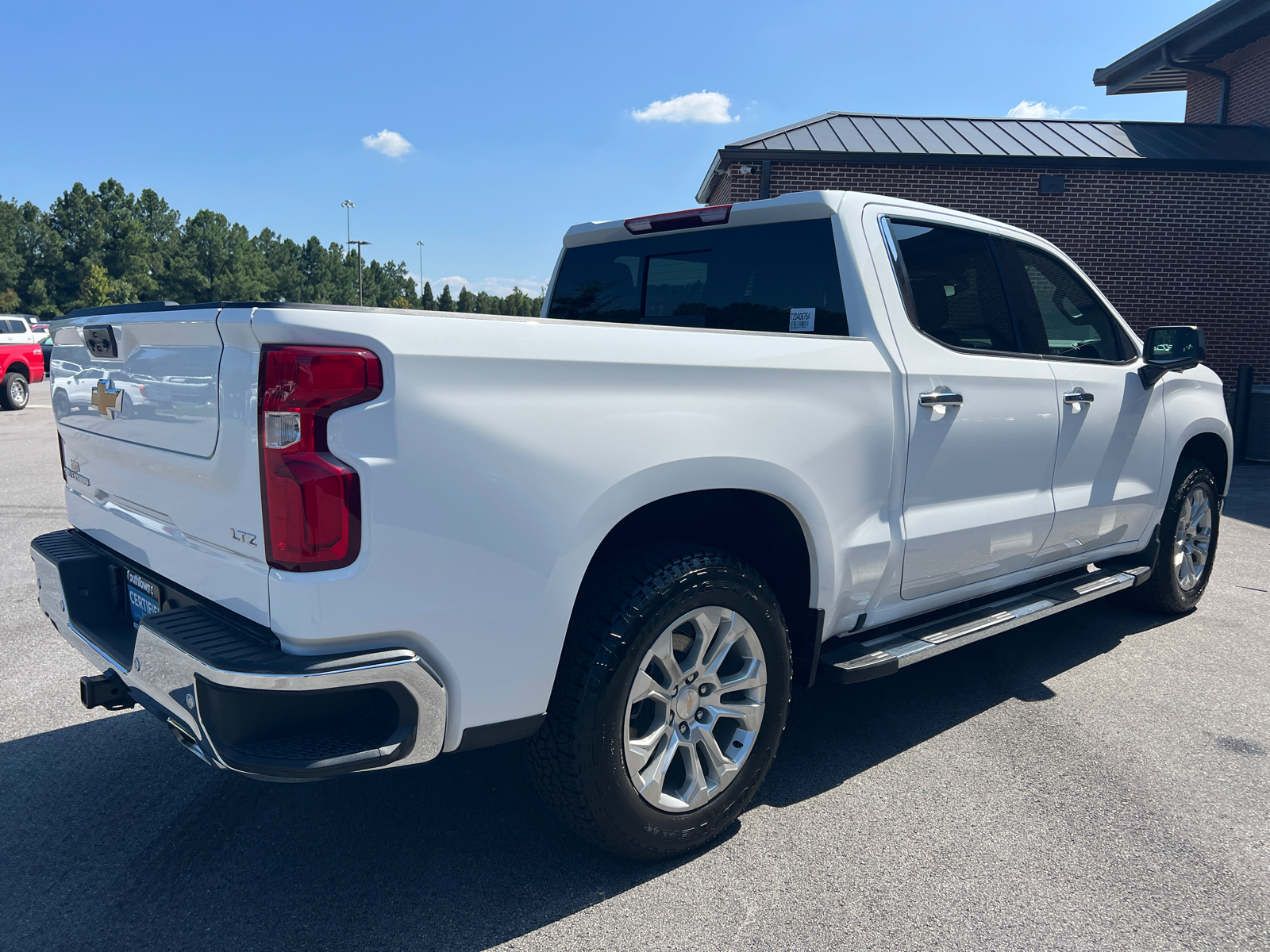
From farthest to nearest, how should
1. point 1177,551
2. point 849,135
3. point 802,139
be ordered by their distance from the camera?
point 849,135 → point 802,139 → point 1177,551

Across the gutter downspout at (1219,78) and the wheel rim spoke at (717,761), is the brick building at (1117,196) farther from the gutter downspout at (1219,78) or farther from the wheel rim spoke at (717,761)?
the wheel rim spoke at (717,761)

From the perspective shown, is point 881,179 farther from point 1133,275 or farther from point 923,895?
point 923,895

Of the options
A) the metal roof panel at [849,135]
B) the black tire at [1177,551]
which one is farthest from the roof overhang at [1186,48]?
the black tire at [1177,551]

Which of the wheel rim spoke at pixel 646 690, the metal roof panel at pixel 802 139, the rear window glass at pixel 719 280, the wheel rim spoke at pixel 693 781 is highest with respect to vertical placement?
the metal roof panel at pixel 802 139

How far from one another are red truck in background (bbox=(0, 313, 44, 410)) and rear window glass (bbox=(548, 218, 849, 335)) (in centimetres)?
1804

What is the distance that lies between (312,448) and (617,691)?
985mm

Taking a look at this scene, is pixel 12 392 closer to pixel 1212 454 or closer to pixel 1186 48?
pixel 1212 454

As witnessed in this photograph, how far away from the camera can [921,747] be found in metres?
3.40

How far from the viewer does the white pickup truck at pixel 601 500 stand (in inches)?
73.9

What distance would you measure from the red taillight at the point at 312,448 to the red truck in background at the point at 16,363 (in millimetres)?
19340

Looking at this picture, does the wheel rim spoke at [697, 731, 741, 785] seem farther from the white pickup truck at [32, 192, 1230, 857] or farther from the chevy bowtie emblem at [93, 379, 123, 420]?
the chevy bowtie emblem at [93, 379, 123, 420]

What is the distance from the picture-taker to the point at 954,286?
11.3ft

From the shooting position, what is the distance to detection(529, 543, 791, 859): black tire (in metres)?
2.25

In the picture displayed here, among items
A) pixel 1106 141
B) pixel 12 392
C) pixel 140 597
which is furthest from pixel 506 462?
pixel 12 392
